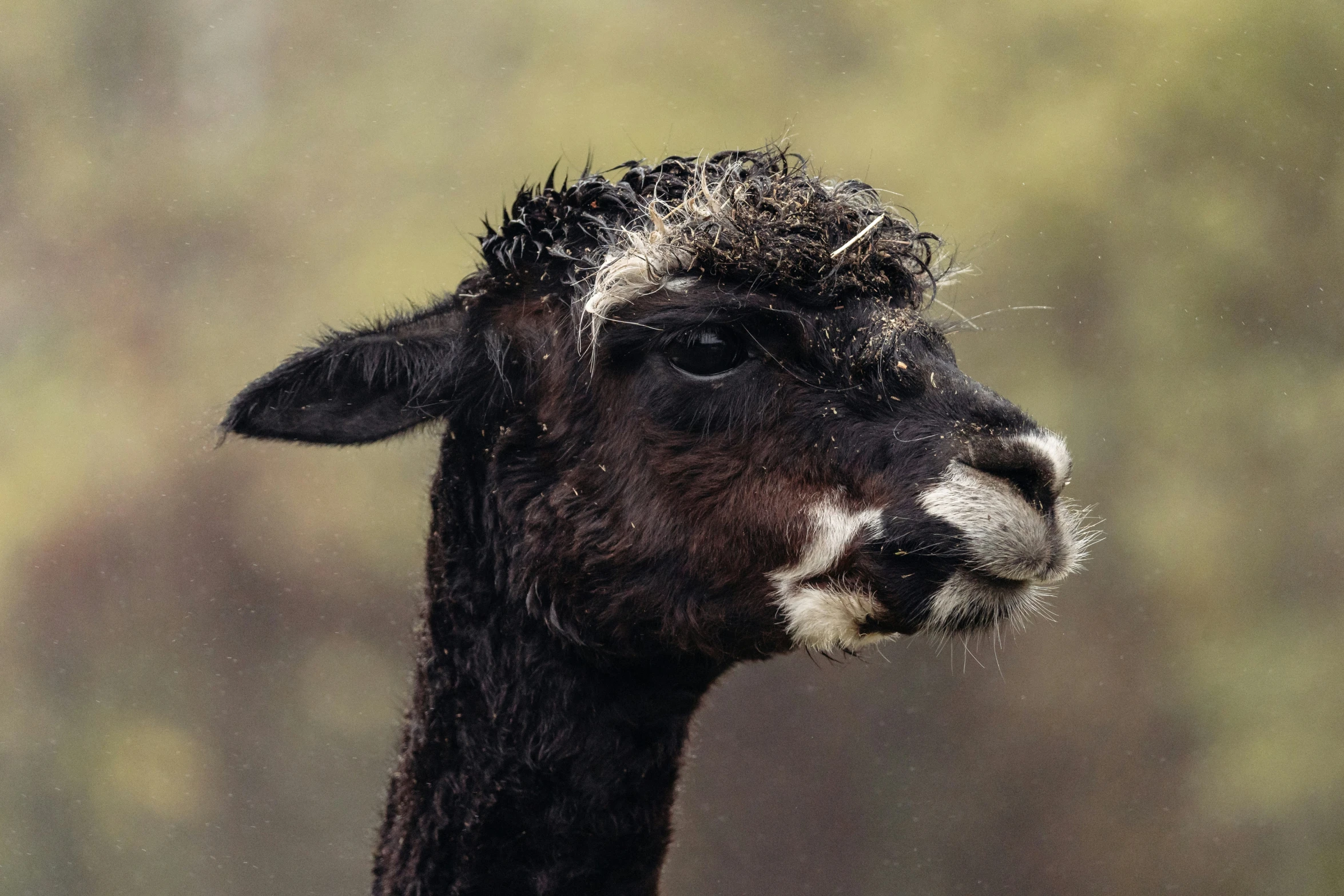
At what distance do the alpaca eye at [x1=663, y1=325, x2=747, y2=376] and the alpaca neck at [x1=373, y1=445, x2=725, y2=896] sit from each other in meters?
0.50

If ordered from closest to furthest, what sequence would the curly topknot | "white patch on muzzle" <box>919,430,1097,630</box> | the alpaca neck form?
1. "white patch on muzzle" <box>919,430,1097,630</box>
2. the curly topknot
3. the alpaca neck

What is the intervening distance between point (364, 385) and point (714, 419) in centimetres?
75

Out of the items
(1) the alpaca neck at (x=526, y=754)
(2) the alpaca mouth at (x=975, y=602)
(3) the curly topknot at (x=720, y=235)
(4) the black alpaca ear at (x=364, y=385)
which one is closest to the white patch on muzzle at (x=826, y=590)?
(2) the alpaca mouth at (x=975, y=602)

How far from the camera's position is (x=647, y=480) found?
7.13ft

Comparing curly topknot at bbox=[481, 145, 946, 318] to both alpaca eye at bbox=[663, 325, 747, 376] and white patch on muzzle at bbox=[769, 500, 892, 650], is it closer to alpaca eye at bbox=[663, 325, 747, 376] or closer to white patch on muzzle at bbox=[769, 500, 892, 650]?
alpaca eye at bbox=[663, 325, 747, 376]

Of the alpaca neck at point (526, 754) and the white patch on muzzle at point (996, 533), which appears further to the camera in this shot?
the alpaca neck at point (526, 754)

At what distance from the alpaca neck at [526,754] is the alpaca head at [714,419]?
91 millimetres

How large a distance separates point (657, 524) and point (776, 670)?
3.74 meters

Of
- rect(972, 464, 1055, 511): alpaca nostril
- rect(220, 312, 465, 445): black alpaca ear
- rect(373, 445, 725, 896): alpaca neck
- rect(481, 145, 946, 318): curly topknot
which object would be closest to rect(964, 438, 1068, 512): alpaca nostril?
rect(972, 464, 1055, 511): alpaca nostril

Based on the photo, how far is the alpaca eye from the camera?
7.00ft

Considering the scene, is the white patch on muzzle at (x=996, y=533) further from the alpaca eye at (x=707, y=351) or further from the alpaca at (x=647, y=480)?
the alpaca eye at (x=707, y=351)

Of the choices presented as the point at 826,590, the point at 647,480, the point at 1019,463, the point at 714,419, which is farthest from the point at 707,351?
the point at 1019,463

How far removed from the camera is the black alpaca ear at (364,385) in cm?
229

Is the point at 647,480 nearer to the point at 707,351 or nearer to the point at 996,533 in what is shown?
the point at 707,351
